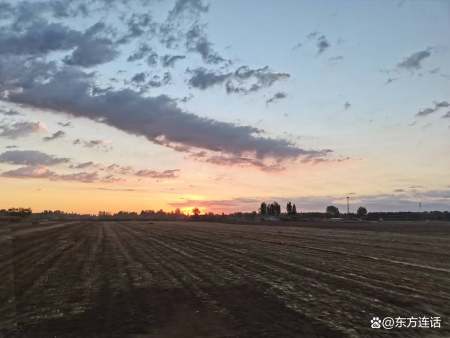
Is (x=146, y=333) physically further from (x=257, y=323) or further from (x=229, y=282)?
(x=229, y=282)

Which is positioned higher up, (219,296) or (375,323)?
(219,296)

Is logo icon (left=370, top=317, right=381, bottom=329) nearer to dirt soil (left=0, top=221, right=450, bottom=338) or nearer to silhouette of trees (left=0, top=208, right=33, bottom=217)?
dirt soil (left=0, top=221, right=450, bottom=338)

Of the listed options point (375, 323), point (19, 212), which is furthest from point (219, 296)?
point (19, 212)

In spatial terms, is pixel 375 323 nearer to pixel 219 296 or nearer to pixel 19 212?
pixel 219 296

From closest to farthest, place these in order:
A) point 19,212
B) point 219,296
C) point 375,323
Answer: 1. point 375,323
2. point 219,296
3. point 19,212

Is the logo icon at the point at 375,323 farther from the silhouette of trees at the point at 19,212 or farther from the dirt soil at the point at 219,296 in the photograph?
the silhouette of trees at the point at 19,212

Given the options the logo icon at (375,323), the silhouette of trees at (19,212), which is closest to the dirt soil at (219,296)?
the logo icon at (375,323)

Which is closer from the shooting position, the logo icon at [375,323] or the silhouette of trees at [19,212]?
the logo icon at [375,323]

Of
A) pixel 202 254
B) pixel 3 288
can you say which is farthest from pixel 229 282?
pixel 202 254

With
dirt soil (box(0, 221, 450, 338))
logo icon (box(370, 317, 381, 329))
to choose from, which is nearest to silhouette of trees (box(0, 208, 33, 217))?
dirt soil (box(0, 221, 450, 338))

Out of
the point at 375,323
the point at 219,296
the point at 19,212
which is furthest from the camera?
the point at 19,212

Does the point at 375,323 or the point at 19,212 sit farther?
the point at 19,212

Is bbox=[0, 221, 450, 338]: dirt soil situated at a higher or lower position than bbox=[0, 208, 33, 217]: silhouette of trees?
lower

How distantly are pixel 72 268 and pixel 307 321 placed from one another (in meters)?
16.8
